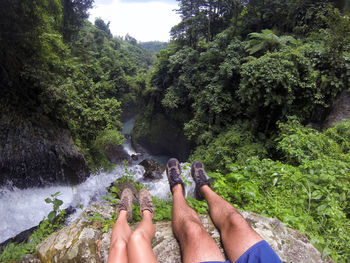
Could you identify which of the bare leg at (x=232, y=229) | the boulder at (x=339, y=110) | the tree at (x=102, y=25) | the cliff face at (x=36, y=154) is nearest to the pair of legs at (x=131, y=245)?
the bare leg at (x=232, y=229)

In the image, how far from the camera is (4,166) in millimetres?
5793

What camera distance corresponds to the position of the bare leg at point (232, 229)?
5.28 feet

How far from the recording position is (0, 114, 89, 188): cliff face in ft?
19.4

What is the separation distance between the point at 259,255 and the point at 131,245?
1.12 m

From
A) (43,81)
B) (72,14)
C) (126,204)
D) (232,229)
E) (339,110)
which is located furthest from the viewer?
(72,14)

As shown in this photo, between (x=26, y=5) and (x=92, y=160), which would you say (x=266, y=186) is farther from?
(x=92, y=160)

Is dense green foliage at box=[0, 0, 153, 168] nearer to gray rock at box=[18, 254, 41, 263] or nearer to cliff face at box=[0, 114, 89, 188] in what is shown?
cliff face at box=[0, 114, 89, 188]

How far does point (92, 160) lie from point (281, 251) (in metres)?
9.05

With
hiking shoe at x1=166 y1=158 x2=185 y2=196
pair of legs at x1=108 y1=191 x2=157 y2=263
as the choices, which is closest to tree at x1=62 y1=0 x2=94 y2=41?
hiking shoe at x1=166 y1=158 x2=185 y2=196

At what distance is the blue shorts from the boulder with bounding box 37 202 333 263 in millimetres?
537

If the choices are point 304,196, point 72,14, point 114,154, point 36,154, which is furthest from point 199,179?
point 72,14

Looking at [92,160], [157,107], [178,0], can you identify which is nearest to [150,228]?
[92,160]

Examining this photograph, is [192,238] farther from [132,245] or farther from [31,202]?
[31,202]

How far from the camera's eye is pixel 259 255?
1.41 m
